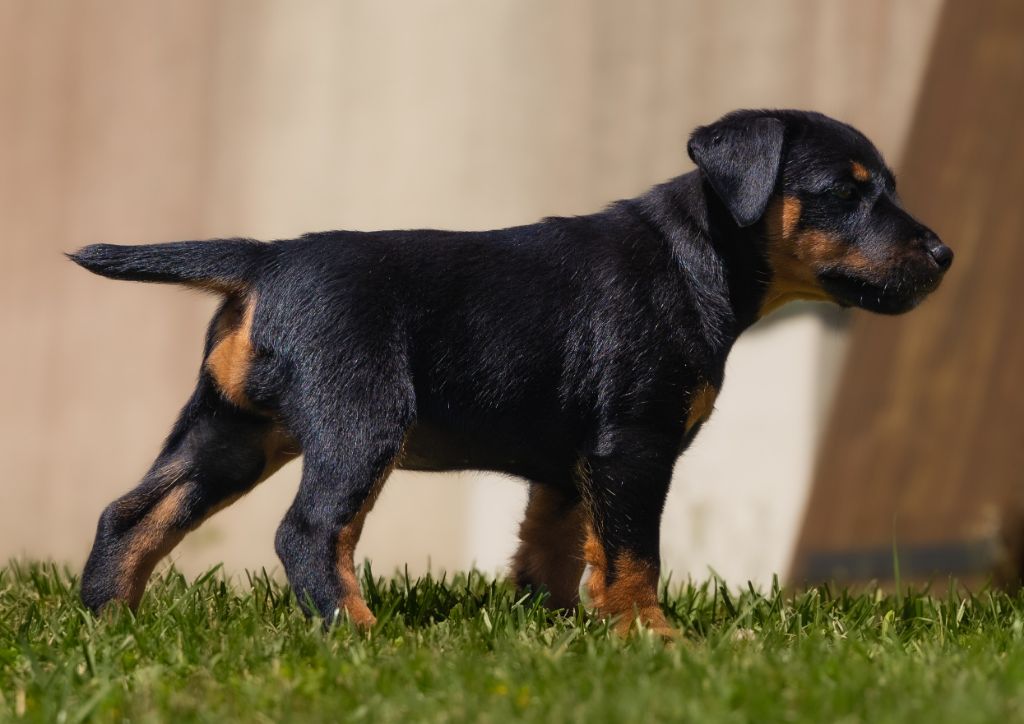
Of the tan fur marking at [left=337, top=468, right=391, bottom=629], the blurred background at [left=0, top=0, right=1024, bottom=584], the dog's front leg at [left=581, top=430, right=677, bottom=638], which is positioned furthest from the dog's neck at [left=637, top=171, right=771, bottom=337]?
the blurred background at [left=0, top=0, right=1024, bottom=584]

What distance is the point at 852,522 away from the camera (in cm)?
712

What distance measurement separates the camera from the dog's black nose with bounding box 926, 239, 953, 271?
4324 mm

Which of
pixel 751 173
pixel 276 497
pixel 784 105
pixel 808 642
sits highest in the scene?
pixel 784 105

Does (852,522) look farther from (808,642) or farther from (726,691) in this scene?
(726,691)

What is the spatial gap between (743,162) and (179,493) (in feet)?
6.54

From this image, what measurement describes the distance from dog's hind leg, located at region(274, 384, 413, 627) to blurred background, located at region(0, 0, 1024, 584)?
3.36m

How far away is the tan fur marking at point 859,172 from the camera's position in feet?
14.3

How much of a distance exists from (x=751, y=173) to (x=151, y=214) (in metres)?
5.08

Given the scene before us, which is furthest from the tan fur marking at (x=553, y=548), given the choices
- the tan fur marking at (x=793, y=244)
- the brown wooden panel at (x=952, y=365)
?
the brown wooden panel at (x=952, y=365)

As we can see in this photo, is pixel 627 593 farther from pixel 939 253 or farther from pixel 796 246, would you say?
pixel 939 253

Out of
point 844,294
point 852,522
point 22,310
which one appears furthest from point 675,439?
point 22,310

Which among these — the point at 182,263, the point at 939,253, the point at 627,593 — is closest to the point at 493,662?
the point at 627,593

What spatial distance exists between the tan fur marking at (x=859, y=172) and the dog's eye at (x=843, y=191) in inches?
1.5

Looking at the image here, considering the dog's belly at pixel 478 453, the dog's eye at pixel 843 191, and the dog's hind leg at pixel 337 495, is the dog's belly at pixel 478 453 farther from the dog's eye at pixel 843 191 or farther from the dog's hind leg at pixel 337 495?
the dog's eye at pixel 843 191
